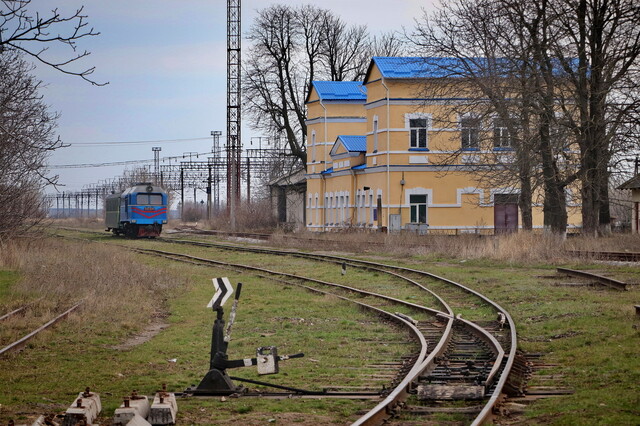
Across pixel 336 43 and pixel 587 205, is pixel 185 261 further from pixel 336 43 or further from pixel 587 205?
pixel 336 43

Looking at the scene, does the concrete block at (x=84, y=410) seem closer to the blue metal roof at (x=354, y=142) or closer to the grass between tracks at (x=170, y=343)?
the grass between tracks at (x=170, y=343)

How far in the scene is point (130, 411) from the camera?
8625mm

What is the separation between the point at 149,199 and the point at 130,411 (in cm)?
5352

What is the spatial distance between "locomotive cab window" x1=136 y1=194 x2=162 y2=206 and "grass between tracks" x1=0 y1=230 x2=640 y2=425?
33.7 metres

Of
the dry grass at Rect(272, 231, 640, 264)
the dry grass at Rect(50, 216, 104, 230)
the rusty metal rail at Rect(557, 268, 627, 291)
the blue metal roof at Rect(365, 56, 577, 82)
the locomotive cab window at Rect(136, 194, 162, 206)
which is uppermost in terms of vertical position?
the blue metal roof at Rect(365, 56, 577, 82)

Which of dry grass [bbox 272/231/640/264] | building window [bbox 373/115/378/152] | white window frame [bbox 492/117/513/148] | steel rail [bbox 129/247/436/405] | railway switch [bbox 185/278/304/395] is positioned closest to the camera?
steel rail [bbox 129/247/436/405]

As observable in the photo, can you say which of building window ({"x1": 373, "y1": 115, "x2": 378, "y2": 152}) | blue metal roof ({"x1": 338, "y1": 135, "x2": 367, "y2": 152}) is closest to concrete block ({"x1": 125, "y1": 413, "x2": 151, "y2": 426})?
building window ({"x1": 373, "y1": 115, "x2": 378, "y2": 152})

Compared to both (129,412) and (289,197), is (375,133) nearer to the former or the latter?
(289,197)

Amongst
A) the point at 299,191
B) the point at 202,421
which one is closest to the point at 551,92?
the point at 202,421

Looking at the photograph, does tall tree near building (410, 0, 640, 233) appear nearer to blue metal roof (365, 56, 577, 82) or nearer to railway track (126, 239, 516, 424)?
blue metal roof (365, 56, 577, 82)

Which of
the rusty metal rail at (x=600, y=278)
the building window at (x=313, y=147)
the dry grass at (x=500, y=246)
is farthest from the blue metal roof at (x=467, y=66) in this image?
the building window at (x=313, y=147)

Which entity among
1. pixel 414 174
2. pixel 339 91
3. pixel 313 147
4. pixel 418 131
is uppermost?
pixel 339 91

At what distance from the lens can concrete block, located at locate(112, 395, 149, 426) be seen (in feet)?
28.3

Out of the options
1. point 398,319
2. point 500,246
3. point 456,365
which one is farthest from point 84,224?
point 456,365
